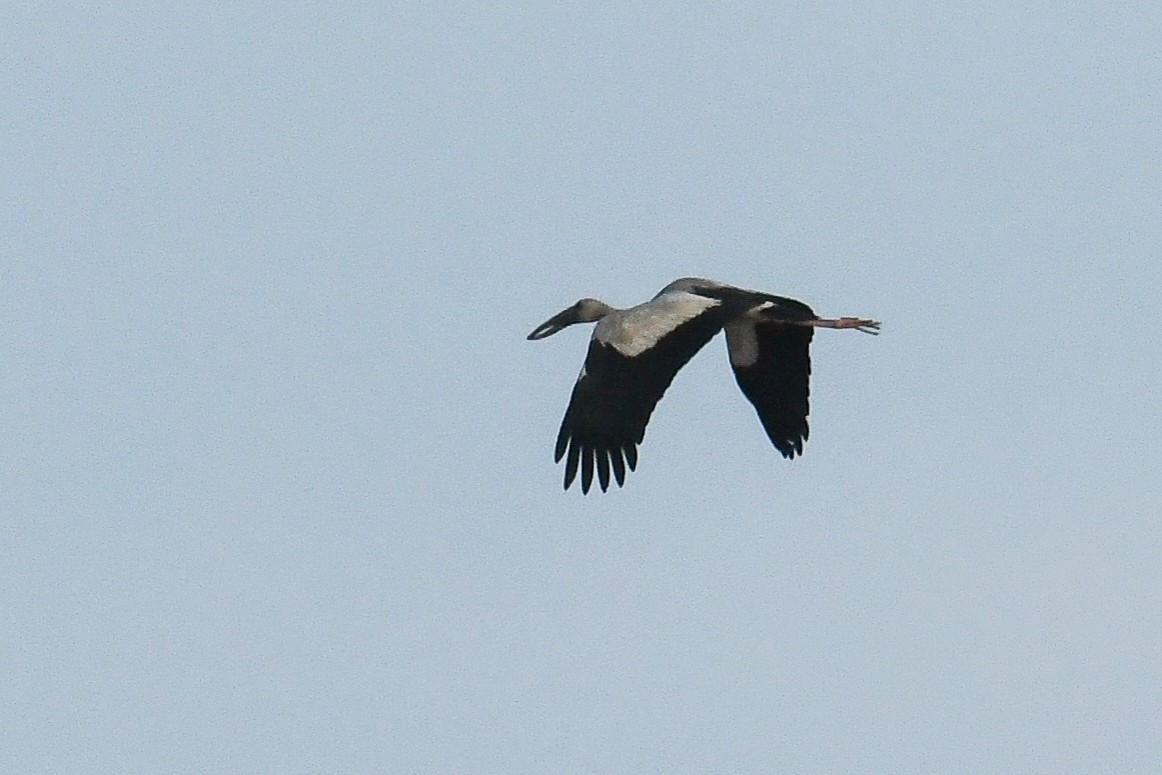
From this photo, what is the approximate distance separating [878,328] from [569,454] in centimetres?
352

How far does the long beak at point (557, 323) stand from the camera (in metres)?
33.8

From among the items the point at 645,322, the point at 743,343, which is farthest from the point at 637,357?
the point at 743,343

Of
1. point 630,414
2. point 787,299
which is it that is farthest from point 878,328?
point 630,414

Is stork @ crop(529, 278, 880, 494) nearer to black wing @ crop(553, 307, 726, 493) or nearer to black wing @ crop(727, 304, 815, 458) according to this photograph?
black wing @ crop(553, 307, 726, 493)

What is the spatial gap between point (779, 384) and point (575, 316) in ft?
7.03

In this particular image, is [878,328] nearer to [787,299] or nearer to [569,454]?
[787,299]

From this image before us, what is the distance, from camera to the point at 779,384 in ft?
109

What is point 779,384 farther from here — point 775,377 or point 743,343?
point 743,343

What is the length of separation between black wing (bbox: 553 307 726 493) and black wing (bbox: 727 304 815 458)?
2725 mm

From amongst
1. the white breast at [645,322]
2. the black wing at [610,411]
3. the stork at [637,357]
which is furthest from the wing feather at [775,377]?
the black wing at [610,411]

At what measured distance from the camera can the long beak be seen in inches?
1329

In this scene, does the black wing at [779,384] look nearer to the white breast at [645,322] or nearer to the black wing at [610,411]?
the white breast at [645,322]

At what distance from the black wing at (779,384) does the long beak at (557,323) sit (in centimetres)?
156

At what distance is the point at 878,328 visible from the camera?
32062 mm
